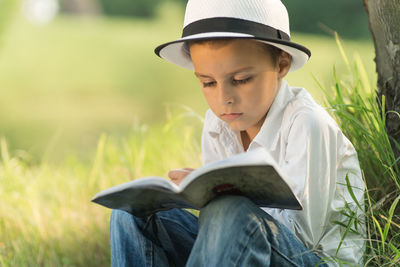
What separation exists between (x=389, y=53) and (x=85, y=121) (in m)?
7.27

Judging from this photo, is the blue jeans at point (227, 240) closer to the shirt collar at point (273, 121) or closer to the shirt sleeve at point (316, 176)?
the shirt sleeve at point (316, 176)

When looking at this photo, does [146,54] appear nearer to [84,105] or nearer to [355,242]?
[84,105]

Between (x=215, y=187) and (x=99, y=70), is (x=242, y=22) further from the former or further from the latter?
(x=99, y=70)

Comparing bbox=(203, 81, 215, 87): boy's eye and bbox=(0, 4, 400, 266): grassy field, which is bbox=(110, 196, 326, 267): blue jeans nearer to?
bbox=(0, 4, 400, 266): grassy field

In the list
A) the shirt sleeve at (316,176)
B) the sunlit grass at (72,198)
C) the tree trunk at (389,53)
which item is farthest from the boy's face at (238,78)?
the sunlit grass at (72,198)

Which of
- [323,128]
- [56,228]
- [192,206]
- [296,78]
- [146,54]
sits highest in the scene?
[146,54]

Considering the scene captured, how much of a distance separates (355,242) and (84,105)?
8.33m

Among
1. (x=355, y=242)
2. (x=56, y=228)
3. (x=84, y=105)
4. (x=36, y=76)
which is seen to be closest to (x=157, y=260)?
(x=355, y=242)

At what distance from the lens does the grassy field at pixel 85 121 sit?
2883 mm

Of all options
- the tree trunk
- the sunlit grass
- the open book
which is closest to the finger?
the open book

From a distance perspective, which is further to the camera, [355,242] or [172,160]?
[172,160]

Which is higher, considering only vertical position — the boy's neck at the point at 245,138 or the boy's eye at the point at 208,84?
the boy's eye at the point at 208,84

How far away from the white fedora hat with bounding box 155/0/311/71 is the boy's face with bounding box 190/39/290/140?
0.05m

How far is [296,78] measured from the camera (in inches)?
403
